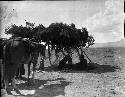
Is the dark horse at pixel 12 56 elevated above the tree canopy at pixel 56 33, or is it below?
below

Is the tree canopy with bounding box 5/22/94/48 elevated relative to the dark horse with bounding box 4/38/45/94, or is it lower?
elevated

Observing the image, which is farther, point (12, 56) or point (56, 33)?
point (56, 33)

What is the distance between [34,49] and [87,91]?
345 centimetres

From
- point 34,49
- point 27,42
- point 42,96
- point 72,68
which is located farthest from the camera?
point 72,68

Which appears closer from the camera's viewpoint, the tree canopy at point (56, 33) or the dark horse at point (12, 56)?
the dark horse at point (12, 56)

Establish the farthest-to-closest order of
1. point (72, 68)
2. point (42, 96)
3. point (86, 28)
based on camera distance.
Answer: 1. point (86, 28)
2. point (72, 68)
3. point (42, 96)

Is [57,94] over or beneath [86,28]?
beneath

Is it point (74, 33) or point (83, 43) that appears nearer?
point (74, 33)

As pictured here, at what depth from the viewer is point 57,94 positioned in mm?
10180

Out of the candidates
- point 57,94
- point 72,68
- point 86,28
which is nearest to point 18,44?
→ point 57,94

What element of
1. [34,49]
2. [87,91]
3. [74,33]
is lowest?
[87,91]

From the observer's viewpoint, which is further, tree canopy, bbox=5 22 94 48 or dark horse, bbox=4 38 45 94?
tree canopy, bbox=5 22 94 48

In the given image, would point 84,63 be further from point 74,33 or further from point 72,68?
point 74,33

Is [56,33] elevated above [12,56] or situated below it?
above
